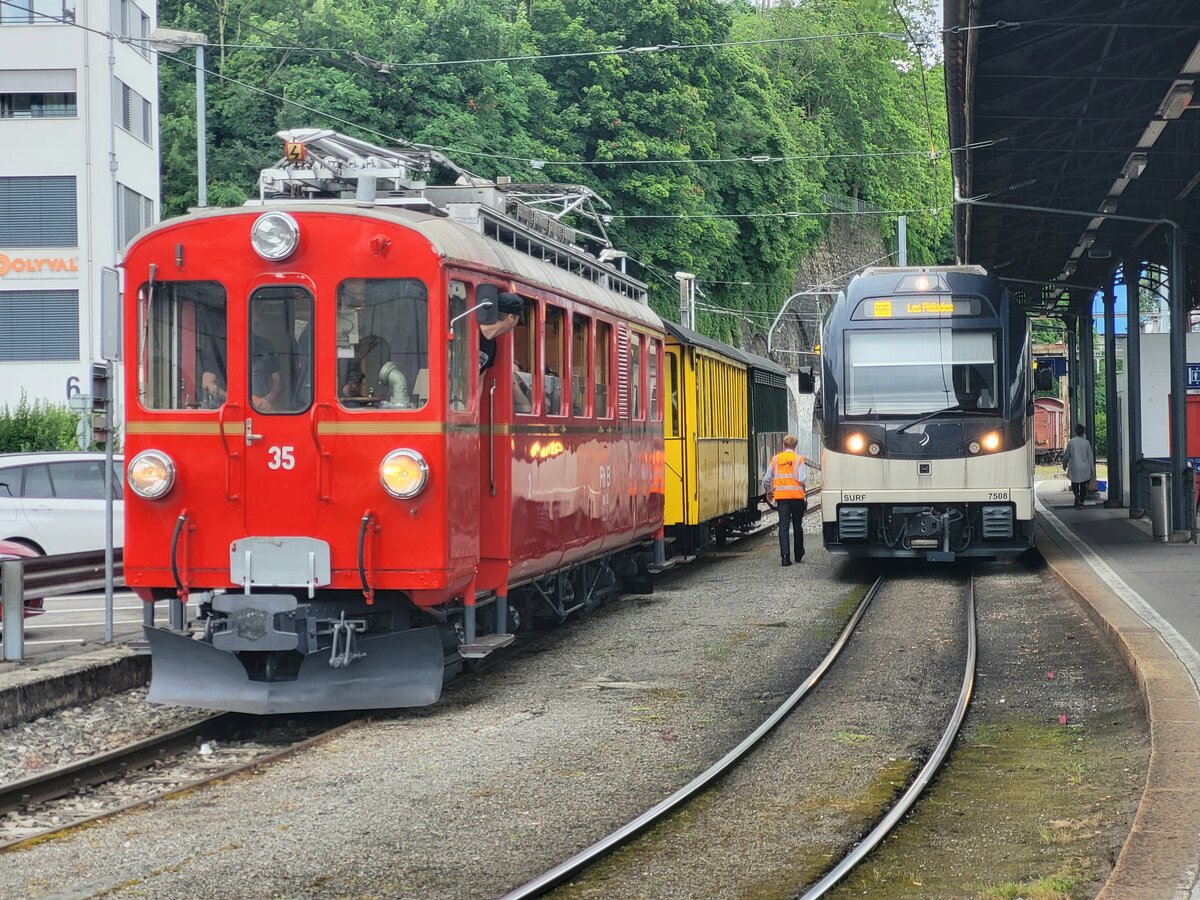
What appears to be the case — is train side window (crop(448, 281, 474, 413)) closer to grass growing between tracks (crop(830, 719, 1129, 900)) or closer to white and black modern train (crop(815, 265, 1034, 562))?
grass growing between tracks (crop(830, 719, 1129, 900))

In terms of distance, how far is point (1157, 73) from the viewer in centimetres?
1488

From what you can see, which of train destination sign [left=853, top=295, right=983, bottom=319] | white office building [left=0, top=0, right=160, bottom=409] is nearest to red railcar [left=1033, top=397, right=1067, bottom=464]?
white office building [left=0, top=0, right=160, bottom=409]

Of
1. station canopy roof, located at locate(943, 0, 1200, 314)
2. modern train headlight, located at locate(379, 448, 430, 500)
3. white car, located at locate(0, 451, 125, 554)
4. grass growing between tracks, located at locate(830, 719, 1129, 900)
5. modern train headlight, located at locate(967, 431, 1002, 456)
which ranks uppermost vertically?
station canopy roof, located at locate(943, 0, 1200, 314)

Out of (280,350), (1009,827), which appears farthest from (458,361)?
(1009,827)

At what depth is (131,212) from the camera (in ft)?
141

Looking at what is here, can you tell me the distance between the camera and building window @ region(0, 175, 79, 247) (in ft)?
135

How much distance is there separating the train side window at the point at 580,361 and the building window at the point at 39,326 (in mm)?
30664

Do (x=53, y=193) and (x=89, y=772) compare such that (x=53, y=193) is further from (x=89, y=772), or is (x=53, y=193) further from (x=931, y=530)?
(x=89, y=772)

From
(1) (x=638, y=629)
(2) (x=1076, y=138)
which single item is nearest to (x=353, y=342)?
(1) (x=638, y=629)

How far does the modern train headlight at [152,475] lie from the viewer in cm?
984

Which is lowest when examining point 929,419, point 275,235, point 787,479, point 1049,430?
point 787,479

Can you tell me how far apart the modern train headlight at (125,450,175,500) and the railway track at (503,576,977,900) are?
363cm

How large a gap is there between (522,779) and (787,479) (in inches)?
507

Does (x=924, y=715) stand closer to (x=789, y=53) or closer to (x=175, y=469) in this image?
(x=175, y=469)
